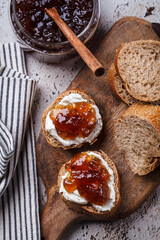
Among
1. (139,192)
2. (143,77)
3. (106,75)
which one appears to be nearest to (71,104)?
(106,75)

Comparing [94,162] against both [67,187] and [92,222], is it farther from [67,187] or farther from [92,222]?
[92,222]

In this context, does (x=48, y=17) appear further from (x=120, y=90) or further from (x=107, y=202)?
(x=107, y=202)

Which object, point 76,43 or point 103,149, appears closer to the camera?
point 76,43

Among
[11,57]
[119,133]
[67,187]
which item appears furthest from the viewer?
[11,57]

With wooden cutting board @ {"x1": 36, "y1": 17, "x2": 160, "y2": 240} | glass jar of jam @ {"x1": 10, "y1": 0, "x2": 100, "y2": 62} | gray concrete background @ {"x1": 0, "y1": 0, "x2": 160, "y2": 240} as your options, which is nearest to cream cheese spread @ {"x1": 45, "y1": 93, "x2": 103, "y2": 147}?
wooden cutting board @ {"x1": 36, "y1": 17, "x2": 160, "y2": 240}

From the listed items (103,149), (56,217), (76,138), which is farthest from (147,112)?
(56,217)
